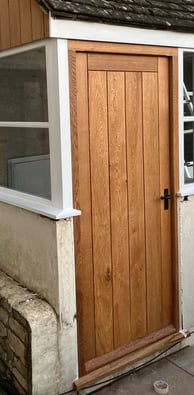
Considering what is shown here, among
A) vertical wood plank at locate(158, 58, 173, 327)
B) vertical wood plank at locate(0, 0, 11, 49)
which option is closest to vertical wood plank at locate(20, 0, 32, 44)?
vertical wood plank at locate(0, 0, 11, 49)

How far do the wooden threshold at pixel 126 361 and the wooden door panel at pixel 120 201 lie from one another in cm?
6

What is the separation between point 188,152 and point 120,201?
859 millimetres

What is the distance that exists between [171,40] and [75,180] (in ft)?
4.46

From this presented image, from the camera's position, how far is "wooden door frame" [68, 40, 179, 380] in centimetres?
335

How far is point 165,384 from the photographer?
3.75 metres

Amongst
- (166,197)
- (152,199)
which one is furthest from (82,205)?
(166,197)

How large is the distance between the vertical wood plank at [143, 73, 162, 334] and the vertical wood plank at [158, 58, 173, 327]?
43 millimetres

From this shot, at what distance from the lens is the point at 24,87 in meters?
3.67

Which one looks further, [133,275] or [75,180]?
[133,275]

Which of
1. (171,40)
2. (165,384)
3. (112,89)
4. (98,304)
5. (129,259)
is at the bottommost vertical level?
(165,384)

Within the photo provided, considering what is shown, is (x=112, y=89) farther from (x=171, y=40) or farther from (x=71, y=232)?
(x=71, y=232)

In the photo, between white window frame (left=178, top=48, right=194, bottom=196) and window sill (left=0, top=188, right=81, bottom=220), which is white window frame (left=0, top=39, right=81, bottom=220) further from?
white window frame (left=178, top=48, right=194, bottom=196)

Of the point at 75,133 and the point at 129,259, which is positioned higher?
the point at 75,133

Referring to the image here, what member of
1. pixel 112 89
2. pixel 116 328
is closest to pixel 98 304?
pixel 116 328
